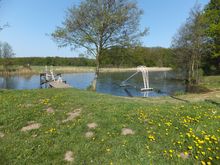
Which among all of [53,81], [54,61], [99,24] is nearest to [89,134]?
[99,24]

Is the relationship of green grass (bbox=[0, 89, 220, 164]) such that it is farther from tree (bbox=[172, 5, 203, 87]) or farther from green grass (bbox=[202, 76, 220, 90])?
tree (bbox=[172, 5, 203, 87])

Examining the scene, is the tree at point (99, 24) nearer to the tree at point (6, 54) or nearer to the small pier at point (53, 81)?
the small pier at point (53, 81)

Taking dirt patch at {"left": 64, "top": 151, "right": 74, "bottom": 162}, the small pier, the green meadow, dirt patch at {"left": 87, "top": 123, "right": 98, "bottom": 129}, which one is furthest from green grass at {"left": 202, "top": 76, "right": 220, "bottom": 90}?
dirt patch at {"left": 64, "top": 151, "right": 74, "bottom": 162}

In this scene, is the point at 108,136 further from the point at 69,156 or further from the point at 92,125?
the point at 69,156

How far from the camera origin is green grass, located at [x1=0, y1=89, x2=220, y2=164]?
12.6 ft

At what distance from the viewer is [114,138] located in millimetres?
4430

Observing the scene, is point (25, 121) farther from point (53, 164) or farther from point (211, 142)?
point (211, 142)

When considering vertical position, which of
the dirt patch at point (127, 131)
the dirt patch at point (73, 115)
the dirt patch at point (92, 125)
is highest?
the dirt patch at point (73, 115)

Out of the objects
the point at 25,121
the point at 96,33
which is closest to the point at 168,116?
the point at 25,121

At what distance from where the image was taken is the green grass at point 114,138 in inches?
151

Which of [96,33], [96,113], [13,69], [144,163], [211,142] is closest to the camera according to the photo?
[144,163]

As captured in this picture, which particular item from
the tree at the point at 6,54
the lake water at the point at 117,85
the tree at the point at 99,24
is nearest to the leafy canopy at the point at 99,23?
the tree at the point at 99,24

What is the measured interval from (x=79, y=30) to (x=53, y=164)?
13748 millimetres

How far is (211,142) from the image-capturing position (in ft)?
13.3
